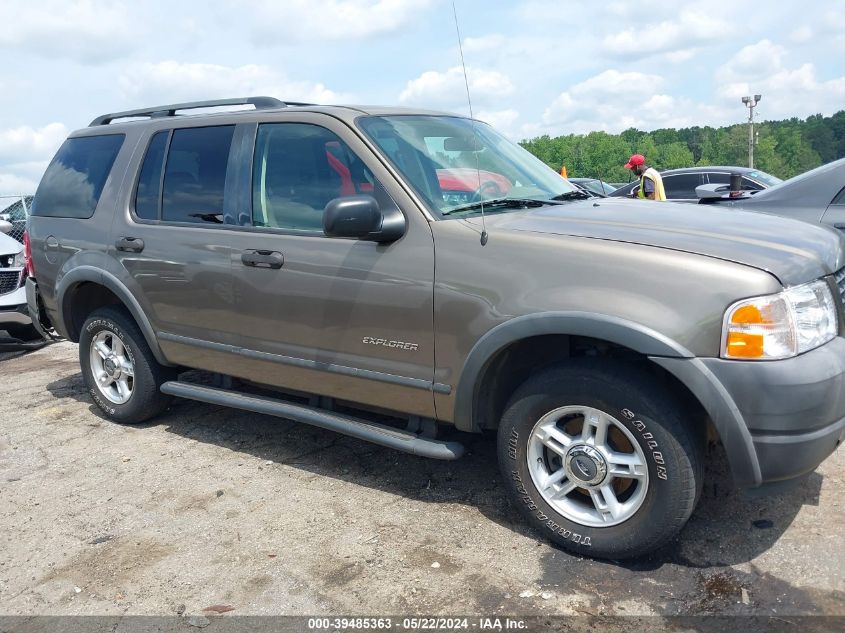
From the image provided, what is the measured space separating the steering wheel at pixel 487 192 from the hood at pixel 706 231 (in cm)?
17

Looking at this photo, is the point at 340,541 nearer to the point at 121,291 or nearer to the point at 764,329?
the point at 764,329

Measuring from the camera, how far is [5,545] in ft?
11.8

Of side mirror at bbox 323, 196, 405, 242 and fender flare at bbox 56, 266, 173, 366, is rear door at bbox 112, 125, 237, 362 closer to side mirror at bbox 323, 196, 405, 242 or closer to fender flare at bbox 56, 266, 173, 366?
fender flare at bbox 56, 266, 173, 366

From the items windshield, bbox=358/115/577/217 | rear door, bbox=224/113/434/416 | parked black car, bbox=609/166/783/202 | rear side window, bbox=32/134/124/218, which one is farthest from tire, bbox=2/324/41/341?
parked black car, bbox=609/166/783/202

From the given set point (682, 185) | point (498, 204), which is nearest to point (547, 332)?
point (498, 204)

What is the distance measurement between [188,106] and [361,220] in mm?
2081

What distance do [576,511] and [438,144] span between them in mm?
1957

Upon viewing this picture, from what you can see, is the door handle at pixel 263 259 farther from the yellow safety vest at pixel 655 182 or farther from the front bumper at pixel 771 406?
the yellow safety vest at pixel 655 182

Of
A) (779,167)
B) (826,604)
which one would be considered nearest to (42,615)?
(826,604)

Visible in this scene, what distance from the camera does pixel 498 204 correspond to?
3688 millimetres

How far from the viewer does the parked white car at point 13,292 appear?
7.37m

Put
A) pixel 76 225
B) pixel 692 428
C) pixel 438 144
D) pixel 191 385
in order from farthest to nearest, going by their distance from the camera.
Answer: pixel 76 225
pixel 191 385
pixel 438 144
pixel 692 428

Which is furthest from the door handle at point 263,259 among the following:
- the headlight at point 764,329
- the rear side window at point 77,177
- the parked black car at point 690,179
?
the parked black car at point 690,179

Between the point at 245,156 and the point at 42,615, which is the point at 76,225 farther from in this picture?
the point at 42,615
